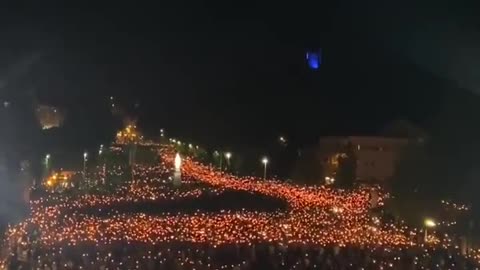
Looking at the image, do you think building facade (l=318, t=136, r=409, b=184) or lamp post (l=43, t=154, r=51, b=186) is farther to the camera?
building facade (l=318, t=136, r=409, b=184)

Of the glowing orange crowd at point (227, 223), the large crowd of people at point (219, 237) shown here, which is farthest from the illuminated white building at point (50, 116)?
the large crowd of people at point (219, 237)

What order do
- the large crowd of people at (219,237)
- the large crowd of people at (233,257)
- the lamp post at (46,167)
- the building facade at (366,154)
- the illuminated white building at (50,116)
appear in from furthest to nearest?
the illuminated white building at (50,116) < the building facade at (366,154) < the lamp post at (46,167) < the large crowd of people at (219,237) < the large crowd of people at (233,257)

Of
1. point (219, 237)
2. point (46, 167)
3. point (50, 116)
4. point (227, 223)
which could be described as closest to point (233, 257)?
point (219, 237)

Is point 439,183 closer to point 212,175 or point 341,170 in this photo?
point 341,170

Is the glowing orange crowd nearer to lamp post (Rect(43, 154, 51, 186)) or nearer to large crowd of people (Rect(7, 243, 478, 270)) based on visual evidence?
large crowd of people (Rect(7, 243, 478, 270))

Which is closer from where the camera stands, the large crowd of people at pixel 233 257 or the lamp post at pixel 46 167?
the large crowd of people at pixel 233 257

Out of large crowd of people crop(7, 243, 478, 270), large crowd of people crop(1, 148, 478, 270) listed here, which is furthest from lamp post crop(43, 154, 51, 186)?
large crowd of people crop(7, 243, 478, 270)

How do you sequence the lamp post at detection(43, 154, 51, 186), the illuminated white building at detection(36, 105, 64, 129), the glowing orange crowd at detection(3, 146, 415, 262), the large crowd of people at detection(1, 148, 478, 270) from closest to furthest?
the large crowd of people at detection(1, 148, 478, 270), the glowing orange crowd at detection(3, 146, 415, 262), the lamp post at detection(43, 154, 51, 186), the illuminated white building at detection(36, 105, 64, 129)

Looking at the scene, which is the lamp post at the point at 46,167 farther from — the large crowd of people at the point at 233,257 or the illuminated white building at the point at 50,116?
the large crowd of people at the point at 233,257

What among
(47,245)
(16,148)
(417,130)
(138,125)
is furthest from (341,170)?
(138,125)
